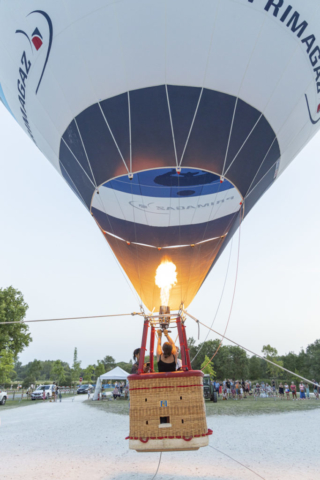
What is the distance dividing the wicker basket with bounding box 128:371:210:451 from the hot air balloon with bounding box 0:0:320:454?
556 millimetres

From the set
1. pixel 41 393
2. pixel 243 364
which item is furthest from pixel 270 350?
pixel 41 393

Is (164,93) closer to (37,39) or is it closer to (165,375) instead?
(37,39)

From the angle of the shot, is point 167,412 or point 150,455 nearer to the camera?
point 167,412

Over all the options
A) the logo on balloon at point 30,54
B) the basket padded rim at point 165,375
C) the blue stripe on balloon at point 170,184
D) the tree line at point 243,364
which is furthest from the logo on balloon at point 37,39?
the tree line at point 243,364

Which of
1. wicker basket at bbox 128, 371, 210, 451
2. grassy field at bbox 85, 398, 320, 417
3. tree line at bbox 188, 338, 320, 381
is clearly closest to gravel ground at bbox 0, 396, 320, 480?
wicker basket at bbox 128, 371, 210, 451

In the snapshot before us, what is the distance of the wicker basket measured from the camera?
3.85m

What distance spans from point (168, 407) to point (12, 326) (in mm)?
20582

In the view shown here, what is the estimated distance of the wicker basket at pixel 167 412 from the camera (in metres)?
3.85

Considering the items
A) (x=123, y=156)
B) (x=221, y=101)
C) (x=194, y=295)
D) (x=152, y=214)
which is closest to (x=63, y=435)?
(x=194, y=295)

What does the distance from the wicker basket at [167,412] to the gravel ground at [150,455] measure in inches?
51.7

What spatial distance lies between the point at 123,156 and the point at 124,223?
1.87 metres

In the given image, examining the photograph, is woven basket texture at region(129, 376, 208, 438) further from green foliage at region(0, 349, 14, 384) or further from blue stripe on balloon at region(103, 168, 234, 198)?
green foliage at region(0, 349, 14, 384)

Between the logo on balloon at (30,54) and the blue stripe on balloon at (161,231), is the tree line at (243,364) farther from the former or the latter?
the logo on balloon at (30,54)

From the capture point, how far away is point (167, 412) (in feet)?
12.7
